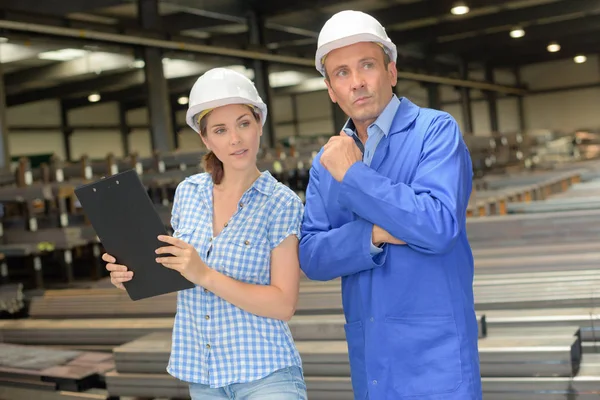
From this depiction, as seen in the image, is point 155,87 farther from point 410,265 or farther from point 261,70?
point 410,265

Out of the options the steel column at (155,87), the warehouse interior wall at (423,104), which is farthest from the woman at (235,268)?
the warehouse interior wall at (423,104)

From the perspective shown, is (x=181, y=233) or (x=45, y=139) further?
(x=45, y=139)

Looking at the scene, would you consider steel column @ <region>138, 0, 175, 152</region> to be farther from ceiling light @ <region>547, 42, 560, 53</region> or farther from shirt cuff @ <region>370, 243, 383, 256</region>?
ceiling light @ <region>547, 42, 560, 53</region>

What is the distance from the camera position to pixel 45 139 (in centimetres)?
2184

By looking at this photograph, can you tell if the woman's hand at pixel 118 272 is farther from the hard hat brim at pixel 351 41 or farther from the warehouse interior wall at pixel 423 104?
the warehouse interior wall at pixel 423 104

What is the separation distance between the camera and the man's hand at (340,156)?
1823mm

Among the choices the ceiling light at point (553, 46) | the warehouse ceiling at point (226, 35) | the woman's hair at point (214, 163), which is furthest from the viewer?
the ceiling light at point (553, 46)

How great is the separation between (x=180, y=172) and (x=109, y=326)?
15.6ft

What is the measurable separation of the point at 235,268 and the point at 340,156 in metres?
0.44

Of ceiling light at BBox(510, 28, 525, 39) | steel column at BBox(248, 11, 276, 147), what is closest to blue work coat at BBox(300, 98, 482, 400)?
steel column at BBox(248, 11, 276, 147)

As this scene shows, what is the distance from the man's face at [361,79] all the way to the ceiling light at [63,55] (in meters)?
14.0

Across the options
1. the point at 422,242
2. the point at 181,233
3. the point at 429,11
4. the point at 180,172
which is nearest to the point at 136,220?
the point at 181,233

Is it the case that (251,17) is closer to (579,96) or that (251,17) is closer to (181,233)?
(181,233)

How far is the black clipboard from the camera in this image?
1905mm
